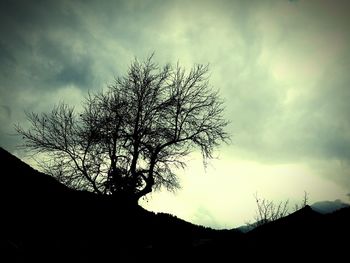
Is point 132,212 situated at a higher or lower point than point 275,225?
higher

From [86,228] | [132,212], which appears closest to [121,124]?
[132,212]

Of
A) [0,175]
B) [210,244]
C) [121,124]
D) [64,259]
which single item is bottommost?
[64,259]

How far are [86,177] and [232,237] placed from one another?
553 inches

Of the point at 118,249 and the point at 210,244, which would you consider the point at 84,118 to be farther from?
the point at 210,244

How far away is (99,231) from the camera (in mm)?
8703

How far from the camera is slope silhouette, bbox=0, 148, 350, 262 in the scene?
9.97 feet

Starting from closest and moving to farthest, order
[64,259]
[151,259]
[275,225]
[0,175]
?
[275,225] < [151,259] < [0,175] < [64,259]

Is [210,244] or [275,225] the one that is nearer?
[275,225]

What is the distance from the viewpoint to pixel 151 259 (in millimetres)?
5414

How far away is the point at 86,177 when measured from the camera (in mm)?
15797

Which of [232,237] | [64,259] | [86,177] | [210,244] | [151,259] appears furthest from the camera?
[86,177]

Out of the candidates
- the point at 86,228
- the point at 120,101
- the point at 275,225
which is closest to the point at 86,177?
the point at 120,101

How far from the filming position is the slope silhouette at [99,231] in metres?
3.04

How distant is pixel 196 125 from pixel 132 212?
23.4 ft
